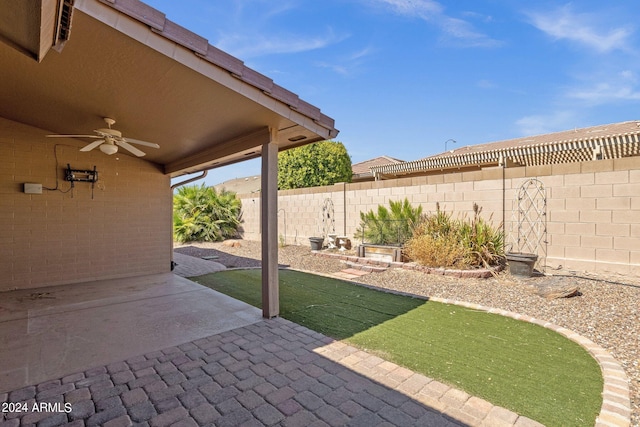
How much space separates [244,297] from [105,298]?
2563 mm

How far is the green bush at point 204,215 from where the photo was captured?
14.4 m

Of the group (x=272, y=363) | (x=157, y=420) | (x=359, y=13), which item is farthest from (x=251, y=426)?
(x=359, y=13)

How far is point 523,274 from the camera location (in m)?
6.24

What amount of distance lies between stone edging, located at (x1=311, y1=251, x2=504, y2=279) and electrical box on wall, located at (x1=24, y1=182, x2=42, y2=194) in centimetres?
711

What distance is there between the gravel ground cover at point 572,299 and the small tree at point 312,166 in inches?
274

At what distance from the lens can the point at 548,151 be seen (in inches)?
355

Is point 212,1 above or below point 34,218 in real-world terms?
above

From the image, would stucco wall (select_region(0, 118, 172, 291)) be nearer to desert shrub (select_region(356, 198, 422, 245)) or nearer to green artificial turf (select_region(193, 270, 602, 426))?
green artificial turf (select_region(193, 270, 602, 426))

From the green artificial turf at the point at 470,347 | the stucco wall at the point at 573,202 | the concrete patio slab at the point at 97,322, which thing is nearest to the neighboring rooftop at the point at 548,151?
the stucco wall at the point at 573,202

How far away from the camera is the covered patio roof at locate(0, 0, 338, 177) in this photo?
92.4 inches

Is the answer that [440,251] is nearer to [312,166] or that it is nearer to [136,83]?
[136,83]

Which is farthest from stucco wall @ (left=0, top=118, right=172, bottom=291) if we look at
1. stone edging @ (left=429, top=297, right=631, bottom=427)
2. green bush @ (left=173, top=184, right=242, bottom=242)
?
stone edging @ (left=429, top=297, right=631, bottom=427)

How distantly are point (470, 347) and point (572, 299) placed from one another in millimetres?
2742

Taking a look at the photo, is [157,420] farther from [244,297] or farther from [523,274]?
[523,274]
